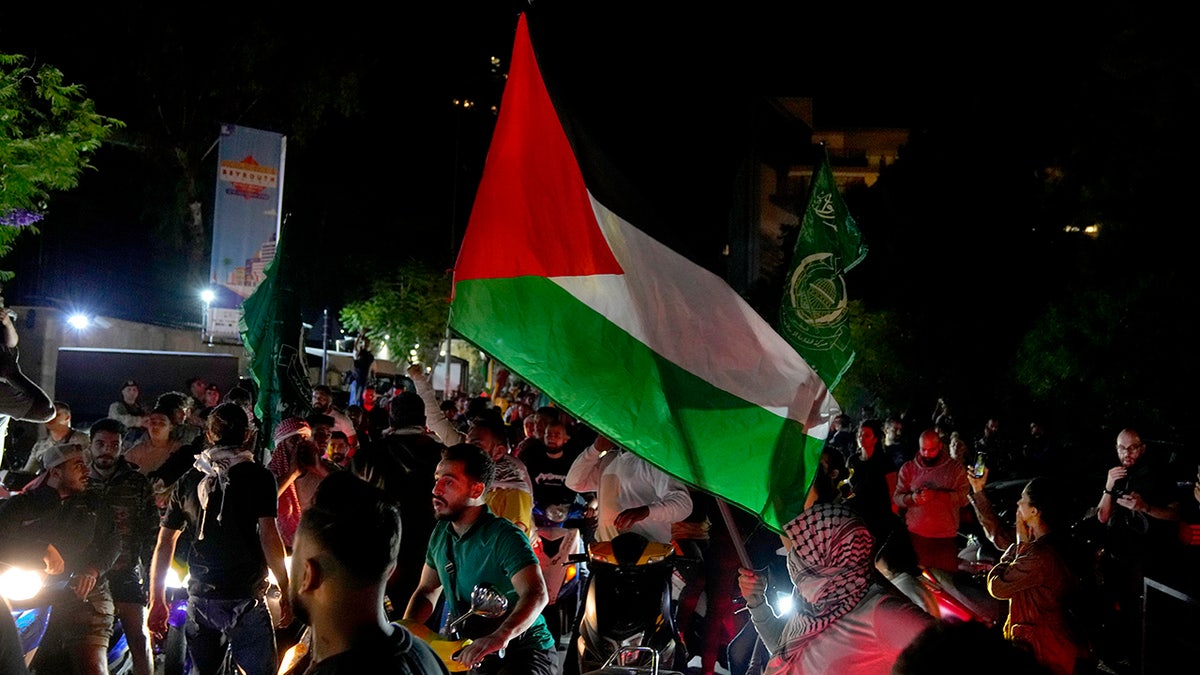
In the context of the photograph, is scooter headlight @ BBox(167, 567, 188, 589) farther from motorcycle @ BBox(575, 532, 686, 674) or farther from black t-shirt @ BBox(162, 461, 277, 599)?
motorcycle @ BBox(575, 532, 686, 674)

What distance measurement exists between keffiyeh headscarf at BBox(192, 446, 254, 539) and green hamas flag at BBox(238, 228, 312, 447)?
3.20 meters

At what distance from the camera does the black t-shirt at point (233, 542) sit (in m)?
5.81

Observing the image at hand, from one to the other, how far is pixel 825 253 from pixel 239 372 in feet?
66.4

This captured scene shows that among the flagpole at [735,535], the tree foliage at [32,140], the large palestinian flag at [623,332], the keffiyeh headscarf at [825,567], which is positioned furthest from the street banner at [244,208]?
the keffiyeh headscarf at [825,567]

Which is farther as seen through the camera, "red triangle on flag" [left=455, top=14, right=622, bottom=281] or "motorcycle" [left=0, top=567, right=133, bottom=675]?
"motorcycle" [left=0, top=567, right=133, bottom=675]

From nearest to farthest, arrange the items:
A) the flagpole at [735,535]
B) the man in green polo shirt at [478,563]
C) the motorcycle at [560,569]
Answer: the flagpole at [735,535] < the man in green polo shirt at [478,563] < the motorcycle at [560,569]

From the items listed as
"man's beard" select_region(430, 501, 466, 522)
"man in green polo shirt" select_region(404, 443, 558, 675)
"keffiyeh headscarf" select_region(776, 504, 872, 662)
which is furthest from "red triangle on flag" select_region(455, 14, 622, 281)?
"keffiyeh headscarf" select_region(776, 504, 872, 662)

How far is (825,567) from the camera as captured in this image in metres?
3.82

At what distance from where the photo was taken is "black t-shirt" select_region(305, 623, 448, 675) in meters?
2.68

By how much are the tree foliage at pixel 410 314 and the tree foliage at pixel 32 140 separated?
20160mm

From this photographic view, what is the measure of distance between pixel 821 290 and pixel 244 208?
17.3 metres

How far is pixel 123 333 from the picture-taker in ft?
83.5

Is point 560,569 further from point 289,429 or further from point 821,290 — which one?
point 821,290

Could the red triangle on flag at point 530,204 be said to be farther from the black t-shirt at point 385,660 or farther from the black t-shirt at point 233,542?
the black t-shirt at point 385,660
